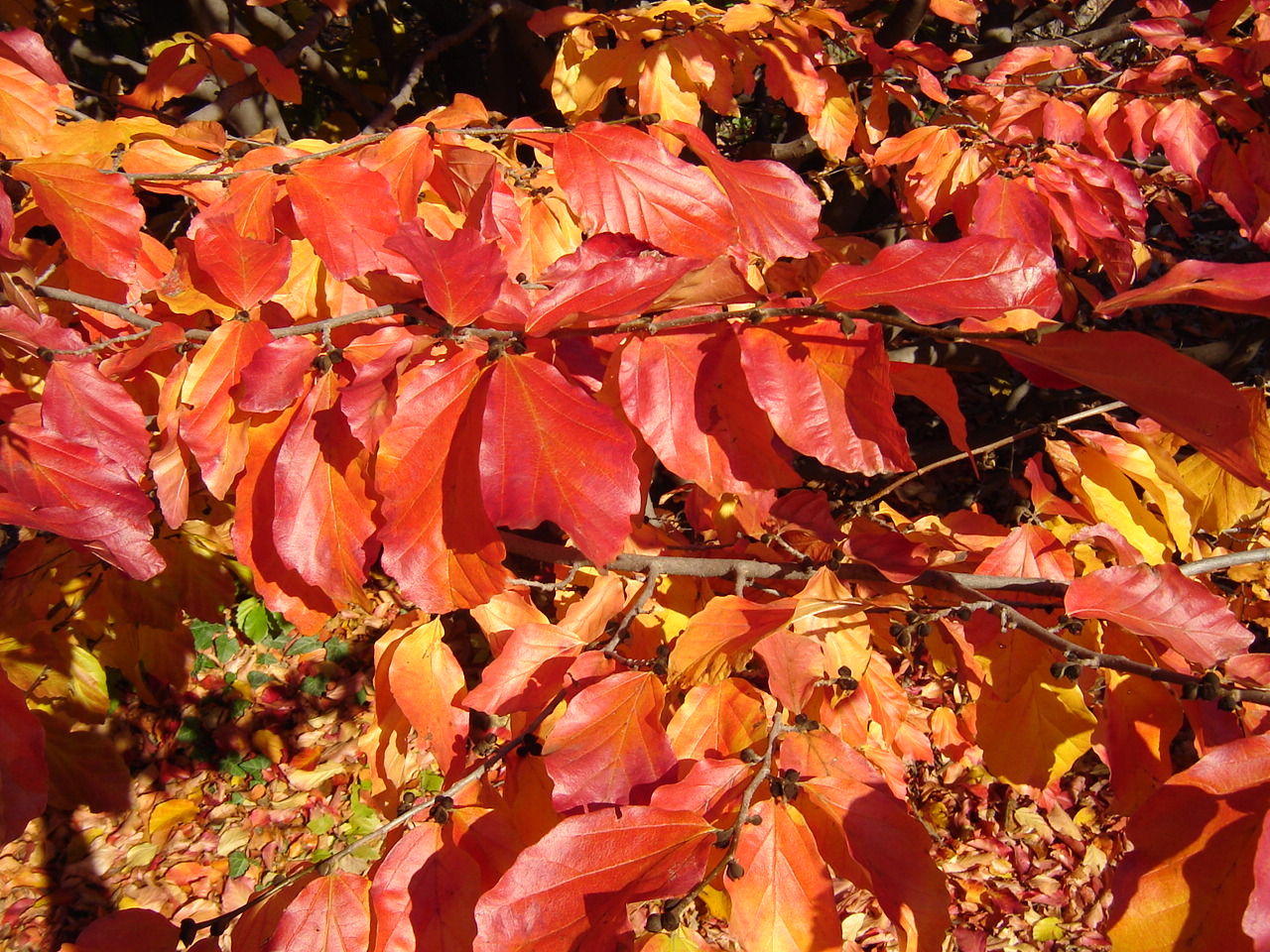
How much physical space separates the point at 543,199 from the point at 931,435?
2.59 metres

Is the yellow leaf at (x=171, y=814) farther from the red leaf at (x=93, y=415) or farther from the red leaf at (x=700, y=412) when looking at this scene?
the red leaf at (x=700, y=412)

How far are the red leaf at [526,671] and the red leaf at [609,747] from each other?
0.12m

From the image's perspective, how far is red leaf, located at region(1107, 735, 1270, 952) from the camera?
65cm

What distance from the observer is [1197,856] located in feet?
2.18

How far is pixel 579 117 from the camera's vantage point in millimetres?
1896

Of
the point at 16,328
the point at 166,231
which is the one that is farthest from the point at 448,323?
the point at 166,231

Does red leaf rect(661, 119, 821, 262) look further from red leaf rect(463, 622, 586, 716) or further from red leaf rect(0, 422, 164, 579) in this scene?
red leaf rect(0, 422, 164, 579)

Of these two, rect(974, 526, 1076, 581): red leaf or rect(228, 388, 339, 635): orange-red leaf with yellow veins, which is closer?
rect(228, 388, 339, 635): orange-red leaf with yellow veins

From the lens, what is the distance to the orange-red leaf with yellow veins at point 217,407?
0.82 metres

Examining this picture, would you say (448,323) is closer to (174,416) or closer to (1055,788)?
(174,416)

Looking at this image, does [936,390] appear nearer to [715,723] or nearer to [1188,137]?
[715,723]

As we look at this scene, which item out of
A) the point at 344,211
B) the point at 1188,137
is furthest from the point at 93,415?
the point at 1188,137

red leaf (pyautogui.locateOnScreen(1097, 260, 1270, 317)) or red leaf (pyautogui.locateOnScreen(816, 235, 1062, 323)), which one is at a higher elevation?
red leaf (pyautogui.locateOnScreen(1097, 260, 1270, 317))

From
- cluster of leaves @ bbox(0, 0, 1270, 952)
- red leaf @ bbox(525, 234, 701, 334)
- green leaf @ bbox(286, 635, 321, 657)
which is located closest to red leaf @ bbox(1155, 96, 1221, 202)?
cluster of leaves @ bbox(0, 0, 1270, 952)
